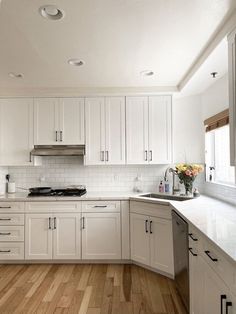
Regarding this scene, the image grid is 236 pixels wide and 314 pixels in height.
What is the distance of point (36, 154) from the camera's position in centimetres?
360

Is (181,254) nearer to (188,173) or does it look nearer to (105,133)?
(188,173)

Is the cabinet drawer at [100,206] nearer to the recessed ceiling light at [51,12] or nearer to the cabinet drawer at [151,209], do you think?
the cabinet drawer at [151,209]

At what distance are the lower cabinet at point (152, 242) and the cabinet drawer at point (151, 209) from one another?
0.15ft

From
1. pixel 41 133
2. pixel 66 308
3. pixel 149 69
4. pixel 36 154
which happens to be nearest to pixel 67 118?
pixel 41 133

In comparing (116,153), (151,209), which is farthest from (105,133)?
(151,209)

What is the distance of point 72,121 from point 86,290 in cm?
222

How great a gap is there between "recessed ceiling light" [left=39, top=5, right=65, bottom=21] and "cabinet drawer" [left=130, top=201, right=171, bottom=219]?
2171 millimetres

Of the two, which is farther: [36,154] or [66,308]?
[36,154]

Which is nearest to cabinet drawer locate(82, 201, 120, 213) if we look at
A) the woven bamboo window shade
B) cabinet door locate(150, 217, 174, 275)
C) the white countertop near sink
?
the white countertop near sink

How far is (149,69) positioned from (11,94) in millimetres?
2084

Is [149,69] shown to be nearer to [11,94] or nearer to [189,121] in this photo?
[189,121]

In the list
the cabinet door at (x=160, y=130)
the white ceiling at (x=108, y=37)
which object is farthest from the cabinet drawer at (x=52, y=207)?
the white ceiling at (x=108, y=37)

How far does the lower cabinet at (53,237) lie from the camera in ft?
10.9

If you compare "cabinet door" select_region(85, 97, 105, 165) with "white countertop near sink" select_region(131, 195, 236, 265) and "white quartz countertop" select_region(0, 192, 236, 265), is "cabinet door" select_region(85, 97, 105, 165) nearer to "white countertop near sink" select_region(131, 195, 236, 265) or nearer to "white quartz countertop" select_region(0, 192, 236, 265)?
"white quartz countertop" select_region(0, 192, 236, 265)
